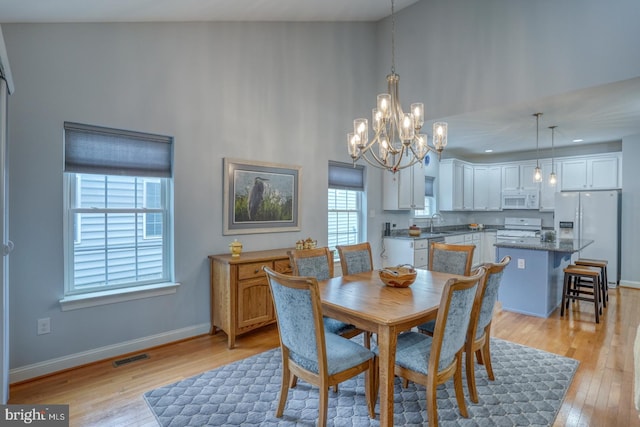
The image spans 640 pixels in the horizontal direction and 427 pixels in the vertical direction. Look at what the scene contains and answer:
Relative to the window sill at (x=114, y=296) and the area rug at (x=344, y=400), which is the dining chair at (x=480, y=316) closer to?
the area rug at (x=344, y=400)

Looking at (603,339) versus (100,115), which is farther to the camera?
(603,339)

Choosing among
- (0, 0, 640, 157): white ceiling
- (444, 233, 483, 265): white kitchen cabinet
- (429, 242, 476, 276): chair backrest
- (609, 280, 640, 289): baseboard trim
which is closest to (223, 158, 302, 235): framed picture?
(0, 0, 640, 157): white ceiling

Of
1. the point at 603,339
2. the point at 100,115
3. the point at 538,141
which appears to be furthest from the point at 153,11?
the point at 538,141

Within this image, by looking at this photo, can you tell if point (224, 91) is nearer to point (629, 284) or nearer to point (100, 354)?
point (100, 354)

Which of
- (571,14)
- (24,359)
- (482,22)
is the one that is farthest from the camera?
(482,22)

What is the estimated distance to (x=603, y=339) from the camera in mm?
3268

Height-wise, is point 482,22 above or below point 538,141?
above

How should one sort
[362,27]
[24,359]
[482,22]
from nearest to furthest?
[24,359]
[482,22]
[362,27]

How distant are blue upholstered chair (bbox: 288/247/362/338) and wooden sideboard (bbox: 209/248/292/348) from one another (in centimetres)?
68

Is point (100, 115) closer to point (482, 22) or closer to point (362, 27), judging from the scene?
point (362, 27)

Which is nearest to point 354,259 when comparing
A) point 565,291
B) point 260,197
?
point 260,197

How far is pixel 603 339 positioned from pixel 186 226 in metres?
4.32

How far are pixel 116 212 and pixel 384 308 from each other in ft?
8.12

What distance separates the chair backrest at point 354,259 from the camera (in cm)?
307
